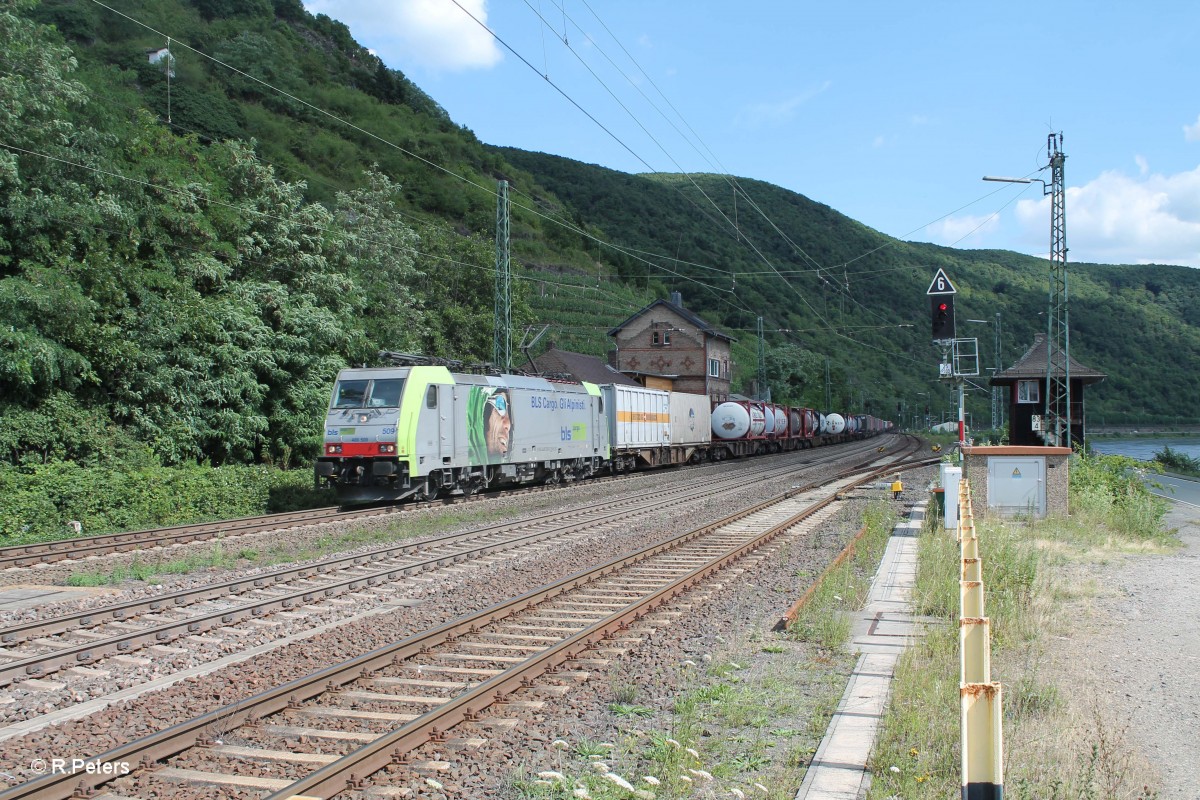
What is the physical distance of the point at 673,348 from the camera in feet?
228

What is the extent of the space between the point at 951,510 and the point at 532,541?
7162mm

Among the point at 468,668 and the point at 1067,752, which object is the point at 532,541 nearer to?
the point at 468,668

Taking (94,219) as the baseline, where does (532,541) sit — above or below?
below

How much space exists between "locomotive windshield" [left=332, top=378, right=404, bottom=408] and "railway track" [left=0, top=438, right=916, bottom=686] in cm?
453

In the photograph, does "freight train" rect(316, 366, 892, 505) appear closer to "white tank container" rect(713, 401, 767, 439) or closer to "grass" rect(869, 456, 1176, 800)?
"white tank container" rect(713, 401, 767, 439)

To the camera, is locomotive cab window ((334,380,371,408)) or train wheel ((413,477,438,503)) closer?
locomotive cab window ((334,380,371,408))

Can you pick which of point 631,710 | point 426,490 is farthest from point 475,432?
point 631,710

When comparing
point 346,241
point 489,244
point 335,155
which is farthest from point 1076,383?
point 335,155

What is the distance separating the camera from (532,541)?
15094 mm

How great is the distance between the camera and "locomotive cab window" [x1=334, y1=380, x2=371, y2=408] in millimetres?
19828

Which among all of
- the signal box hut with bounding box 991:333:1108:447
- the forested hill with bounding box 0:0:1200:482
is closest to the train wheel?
the forested hill with bounding box 0:0:1200:482

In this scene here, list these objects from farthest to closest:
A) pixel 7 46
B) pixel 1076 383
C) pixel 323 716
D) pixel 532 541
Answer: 1. pixel 1076 383
2. pixel 7 46
3. pixel 532 541
4. pixel 323 716

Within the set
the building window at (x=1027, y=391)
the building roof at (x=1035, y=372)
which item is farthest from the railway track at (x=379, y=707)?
the building window at (x=1027, y=391)

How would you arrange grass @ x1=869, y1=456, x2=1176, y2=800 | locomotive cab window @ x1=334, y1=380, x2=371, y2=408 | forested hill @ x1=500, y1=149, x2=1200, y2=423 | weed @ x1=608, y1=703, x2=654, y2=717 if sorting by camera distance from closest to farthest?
grass @ x1=869, y1=456, x2=1176, y2=800 → weed @ x1=608, y1=703, x2=654, y2=717 → locomotive cab window @ x1=334, y1=380, x2=371, y2=408 → forested hill @ x1=500, y1=149, x2=1200, y2=423
